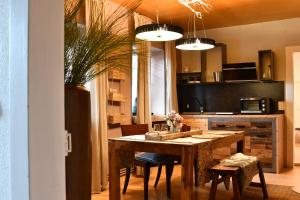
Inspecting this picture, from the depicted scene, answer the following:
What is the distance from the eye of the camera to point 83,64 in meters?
1.21

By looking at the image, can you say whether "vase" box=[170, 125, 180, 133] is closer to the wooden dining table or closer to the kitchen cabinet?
the wooden dining table

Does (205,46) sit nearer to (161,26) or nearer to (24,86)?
(161,26)

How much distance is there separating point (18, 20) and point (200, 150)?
2381mm

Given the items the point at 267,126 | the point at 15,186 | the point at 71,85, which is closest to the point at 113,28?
the point at 71,85

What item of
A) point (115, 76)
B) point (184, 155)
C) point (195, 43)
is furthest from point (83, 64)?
point (115, 76)

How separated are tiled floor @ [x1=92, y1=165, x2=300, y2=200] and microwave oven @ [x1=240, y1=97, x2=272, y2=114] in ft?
3.50

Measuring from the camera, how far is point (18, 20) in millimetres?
711

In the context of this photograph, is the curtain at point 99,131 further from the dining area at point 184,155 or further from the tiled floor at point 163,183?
the dining area at point 184,155

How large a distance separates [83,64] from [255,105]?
16.3 ft

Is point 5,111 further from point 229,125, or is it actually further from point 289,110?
point 289,110

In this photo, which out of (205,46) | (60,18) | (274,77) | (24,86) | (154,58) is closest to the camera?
(24,86)

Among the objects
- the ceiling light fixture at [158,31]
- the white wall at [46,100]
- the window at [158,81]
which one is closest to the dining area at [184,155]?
the ceiling light fixture at [158,31]

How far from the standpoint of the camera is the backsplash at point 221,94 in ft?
19.3

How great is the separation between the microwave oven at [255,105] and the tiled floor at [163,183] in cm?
107
